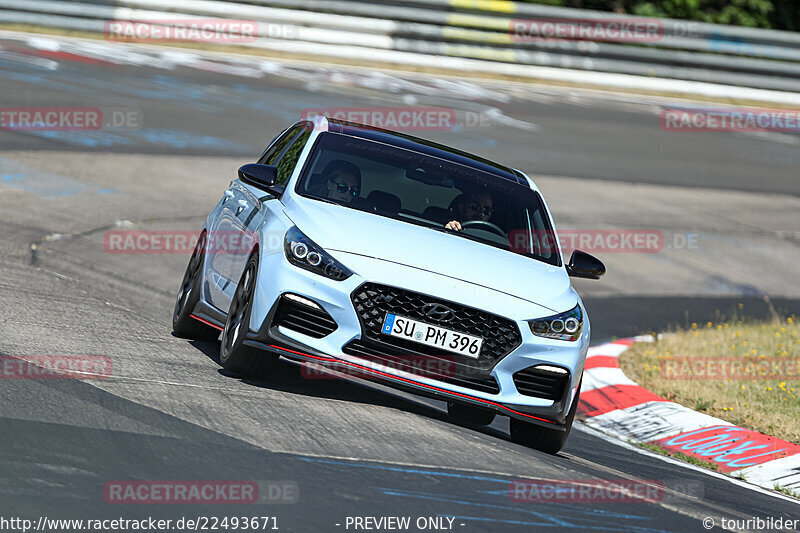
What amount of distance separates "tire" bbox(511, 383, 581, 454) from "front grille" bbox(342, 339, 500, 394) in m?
0.60

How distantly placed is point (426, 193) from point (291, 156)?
98cm

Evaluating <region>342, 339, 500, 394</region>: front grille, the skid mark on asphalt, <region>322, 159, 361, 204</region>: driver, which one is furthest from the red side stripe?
the skid mark on asphalt

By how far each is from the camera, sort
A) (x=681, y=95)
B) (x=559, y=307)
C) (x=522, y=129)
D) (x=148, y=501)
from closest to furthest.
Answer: (x=148, y=501) < (x=559, y=307) < (x=522, y=129) < (x=681, y=95)

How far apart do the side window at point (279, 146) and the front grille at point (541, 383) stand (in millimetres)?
2821

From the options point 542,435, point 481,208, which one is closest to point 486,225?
point 481,208

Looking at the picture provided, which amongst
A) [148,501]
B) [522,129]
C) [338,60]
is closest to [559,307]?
[148,501]

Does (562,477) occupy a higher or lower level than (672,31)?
lower

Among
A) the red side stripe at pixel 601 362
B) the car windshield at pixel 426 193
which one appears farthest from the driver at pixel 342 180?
the red side stripe at pixel 601 362

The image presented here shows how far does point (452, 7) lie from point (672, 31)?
4.29m

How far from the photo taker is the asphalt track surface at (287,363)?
532 centimetres

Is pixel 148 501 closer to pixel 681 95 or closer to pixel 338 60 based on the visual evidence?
pixel 338 60

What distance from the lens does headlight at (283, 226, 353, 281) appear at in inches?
266

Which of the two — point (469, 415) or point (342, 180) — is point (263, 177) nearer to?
point (342, 180)

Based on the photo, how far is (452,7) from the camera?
23.5 m
